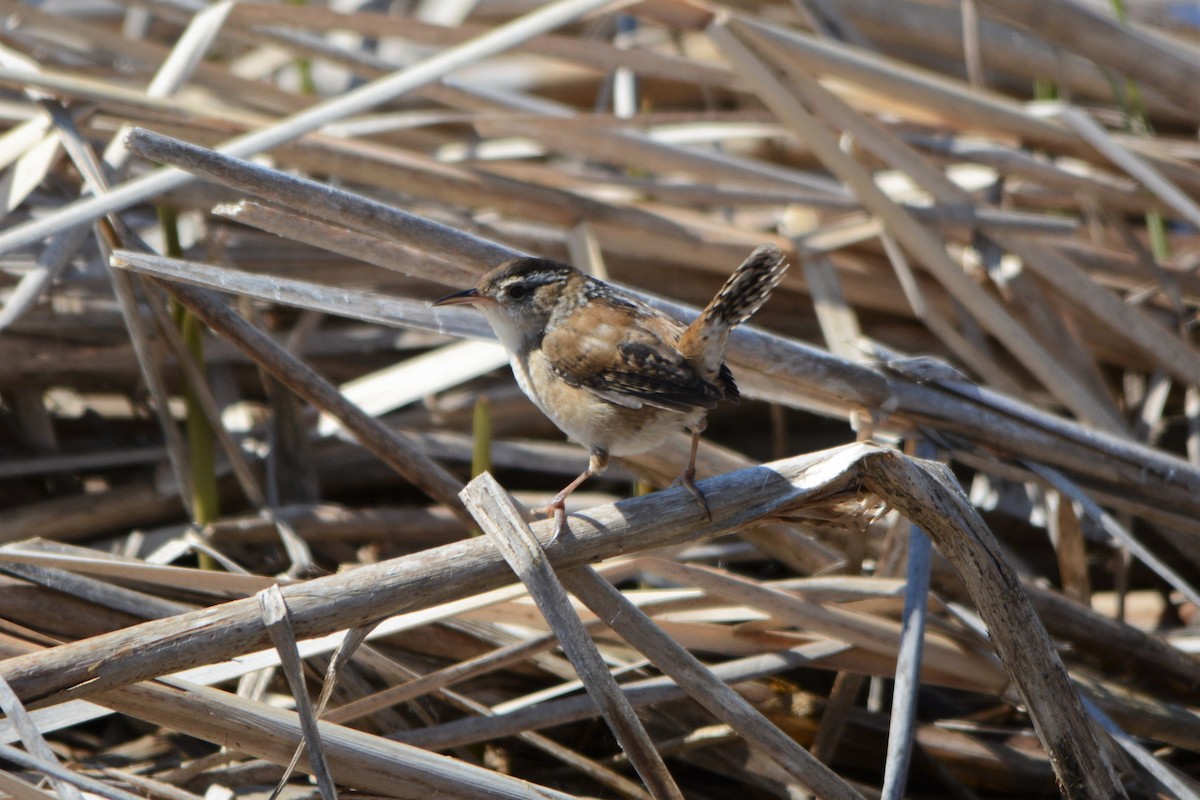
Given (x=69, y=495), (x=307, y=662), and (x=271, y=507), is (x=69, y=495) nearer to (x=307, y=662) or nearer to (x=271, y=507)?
(x=271, y=507)

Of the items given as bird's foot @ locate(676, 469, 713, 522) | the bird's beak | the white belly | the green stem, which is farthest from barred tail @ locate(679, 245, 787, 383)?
the green stem

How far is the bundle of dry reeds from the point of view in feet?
6.84

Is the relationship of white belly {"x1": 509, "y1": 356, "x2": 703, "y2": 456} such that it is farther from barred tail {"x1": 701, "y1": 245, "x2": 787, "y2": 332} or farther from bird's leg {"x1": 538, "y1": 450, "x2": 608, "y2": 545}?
barred tail {"x1": 701, "y1": 245, "x2": 787, "y2": 332}

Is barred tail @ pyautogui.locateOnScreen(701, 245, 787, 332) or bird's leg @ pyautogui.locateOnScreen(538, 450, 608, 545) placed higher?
barred tail @ pyautogui.locateOnScreen(701, 245, 787, 332)

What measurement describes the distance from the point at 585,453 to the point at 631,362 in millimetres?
1129

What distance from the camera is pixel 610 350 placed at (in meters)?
2.42

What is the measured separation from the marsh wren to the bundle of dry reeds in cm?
14

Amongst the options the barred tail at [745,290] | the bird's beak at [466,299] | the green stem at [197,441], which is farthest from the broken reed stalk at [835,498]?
the green stem at [197,441]

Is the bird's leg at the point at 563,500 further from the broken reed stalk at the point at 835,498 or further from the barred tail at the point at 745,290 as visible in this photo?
the barred tail at the point at 745,290

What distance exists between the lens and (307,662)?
2574 mm

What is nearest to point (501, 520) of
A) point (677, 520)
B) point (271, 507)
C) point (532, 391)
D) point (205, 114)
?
point (677, 520)

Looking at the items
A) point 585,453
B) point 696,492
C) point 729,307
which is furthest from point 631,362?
point 585,453

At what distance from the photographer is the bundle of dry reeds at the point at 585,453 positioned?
209 cm

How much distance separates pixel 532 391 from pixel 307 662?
32.3 inches
